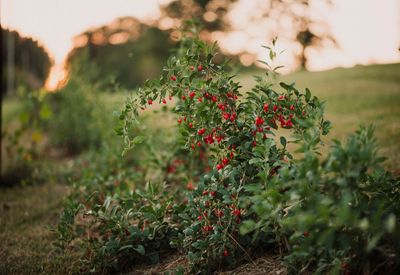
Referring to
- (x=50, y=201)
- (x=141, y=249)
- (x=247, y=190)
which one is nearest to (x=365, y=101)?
(x=50, y=201)

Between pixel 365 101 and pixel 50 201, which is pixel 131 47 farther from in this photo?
pixel 50 201

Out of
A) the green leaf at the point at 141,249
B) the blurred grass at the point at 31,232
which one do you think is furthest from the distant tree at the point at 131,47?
the green leaf at the point at 141,249

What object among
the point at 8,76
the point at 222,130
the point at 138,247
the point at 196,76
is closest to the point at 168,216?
the point at 138,247

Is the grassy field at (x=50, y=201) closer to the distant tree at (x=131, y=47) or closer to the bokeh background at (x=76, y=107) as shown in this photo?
the bokeh background at (x=76, y=107)

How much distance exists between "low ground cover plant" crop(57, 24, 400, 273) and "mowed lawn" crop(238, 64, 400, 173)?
3.32 feet

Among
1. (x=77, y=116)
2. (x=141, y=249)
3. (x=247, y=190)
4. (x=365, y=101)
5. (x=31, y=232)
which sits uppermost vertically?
(x=365, y=101)

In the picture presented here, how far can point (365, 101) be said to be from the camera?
1047cm

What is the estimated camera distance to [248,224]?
1790 millimetres

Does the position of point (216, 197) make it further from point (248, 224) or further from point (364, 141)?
point (364, 141)

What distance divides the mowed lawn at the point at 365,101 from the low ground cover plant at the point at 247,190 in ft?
3.32

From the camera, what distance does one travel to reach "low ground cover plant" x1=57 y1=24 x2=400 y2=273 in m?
1.79

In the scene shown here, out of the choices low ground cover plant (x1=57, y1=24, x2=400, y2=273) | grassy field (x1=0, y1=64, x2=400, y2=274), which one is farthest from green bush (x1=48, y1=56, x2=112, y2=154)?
low ground cover plant (x1=57, y1=24, x2=400, y2=273)

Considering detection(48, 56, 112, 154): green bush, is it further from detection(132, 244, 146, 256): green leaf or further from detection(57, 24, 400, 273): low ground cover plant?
detection(132, 244, 146, 256): green leaf

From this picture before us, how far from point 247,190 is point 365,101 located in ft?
31.3
